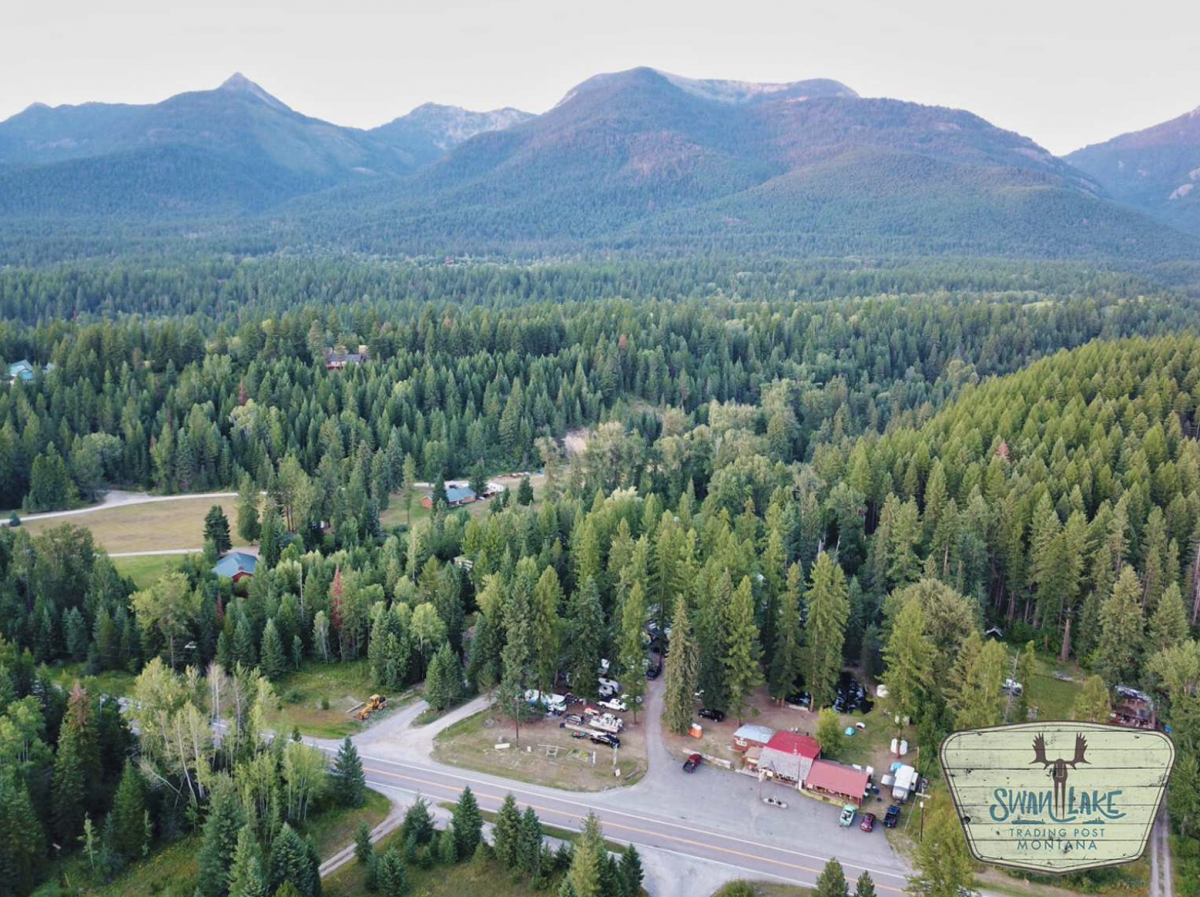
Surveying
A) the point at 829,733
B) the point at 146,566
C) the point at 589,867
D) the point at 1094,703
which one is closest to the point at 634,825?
the point at 589,867

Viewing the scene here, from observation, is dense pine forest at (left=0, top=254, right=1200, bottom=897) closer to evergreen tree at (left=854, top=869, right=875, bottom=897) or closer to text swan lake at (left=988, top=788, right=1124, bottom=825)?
evergreen tree at (left=854, top=869, right=875, bottom=897)

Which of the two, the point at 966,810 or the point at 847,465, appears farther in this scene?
the point at 847,465

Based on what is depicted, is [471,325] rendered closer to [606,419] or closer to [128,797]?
[606,419]

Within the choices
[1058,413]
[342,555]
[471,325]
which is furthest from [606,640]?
[471,325]

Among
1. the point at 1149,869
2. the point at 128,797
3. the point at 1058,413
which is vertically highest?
the point at 1058,413

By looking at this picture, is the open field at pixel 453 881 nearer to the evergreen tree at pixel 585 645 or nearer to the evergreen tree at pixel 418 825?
the evergreen tree at pixel 418 825

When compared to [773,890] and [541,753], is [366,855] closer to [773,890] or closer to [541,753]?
[541,753]

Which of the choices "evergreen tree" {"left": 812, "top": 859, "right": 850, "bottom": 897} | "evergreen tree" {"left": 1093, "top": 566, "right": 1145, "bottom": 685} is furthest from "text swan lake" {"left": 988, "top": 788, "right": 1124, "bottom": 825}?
"evergreen tree" {"left": 1093, "top": 566, "right": 1145, "bottom": 685}
